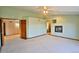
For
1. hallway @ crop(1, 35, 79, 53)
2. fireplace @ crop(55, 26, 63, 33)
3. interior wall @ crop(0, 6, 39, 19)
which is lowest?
hallway @ crop(1, 35, 79, 53)

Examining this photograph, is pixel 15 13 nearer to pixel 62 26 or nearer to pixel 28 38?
pixel 28 38

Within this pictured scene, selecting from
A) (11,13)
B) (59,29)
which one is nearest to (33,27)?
(59,29)

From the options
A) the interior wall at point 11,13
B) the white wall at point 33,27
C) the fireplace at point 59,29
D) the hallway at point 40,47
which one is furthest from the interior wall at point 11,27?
the fireplace at point 59,29

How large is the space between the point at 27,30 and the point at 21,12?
1.73 m

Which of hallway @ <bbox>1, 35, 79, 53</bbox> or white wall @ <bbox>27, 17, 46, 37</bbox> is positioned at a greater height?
white wall @ <bbox>27, 17, 46, 37</bbox>

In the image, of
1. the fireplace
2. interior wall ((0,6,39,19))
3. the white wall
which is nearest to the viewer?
interior wall ((0,6,39,19))

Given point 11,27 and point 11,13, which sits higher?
point 11,13

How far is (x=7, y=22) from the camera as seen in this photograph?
456 inches

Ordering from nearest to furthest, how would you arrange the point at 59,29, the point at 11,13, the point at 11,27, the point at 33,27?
the point at 11,13 → the point at 33,27 → the point at 59,29 → the point at 11,27

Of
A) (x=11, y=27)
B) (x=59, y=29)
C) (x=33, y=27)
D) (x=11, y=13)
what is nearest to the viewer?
(x=11, y=13)

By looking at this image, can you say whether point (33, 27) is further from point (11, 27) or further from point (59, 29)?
point (11, 27)

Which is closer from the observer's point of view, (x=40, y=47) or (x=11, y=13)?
(x=40, y=47)

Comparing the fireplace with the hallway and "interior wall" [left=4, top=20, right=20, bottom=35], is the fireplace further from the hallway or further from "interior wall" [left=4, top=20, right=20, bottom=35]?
"interior wall" [left=4, top=20, right=20, bottom=35]

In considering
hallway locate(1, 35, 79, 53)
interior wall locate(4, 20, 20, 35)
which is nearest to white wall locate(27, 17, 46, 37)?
hallway locate(1, 35, 79, 53)
